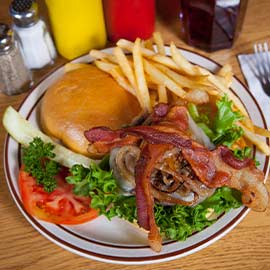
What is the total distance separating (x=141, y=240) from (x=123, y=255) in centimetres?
8

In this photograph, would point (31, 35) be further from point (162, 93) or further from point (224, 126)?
point (224, 126)

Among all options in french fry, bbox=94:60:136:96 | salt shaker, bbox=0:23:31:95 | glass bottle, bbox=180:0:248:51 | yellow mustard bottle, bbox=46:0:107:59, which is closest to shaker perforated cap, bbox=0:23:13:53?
salt shaker, bbox=0:23:31:95

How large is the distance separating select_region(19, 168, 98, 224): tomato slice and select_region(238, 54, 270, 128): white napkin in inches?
23.5

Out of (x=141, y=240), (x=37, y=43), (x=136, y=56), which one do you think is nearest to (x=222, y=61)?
(x=136, y=56)

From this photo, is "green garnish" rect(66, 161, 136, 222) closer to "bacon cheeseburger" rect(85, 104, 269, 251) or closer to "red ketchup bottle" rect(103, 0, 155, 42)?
"bacon cheeseburger" rect(85, 104, 269, 251)

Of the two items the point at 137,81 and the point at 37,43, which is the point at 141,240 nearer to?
the point at 137,81

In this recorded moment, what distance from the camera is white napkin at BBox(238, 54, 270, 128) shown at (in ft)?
4.84

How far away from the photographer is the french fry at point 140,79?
1335 mm

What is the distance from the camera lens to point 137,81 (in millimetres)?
1351

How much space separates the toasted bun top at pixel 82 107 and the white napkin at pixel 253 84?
0.38 meters

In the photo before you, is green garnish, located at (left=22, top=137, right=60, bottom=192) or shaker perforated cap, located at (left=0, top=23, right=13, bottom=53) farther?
shaker perforated cap, located at (left=0, top=23, right=13, bottom=53)

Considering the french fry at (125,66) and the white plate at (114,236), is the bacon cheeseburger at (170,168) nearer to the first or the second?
the white plate at (114,236)

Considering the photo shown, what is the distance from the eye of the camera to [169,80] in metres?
1.35

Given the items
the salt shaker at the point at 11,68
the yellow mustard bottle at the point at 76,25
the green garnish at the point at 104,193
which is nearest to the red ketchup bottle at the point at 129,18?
the yellow mustard bottle at the point at 76,25
